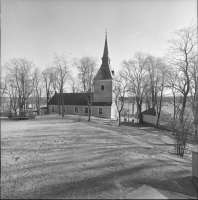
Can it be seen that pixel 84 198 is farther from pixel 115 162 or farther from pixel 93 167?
pixel 115 162

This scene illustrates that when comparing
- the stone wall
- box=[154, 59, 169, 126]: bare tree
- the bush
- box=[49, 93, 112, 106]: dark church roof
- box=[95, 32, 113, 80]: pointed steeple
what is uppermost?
box=[95, 32, 113, 80]: pointed steeple

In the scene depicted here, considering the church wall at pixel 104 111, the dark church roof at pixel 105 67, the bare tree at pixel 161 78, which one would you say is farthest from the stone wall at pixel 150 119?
the dark church roof at pixel 105 67

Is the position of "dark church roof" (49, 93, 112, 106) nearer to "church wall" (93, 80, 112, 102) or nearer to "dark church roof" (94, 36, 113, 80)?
"church wall" (93, 80, 112, 102)

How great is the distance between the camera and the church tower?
28969 mm

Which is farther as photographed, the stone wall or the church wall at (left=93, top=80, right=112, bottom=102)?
the church wall at (left=93, top=80, right=112, bottom=102)

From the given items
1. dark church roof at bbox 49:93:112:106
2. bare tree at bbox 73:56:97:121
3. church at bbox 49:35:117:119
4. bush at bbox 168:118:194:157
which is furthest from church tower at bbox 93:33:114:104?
bush at bbox 168:118:194:157

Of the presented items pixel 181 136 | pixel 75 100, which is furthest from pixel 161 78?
pixel 75 100

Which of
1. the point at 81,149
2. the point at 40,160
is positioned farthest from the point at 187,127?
the point at 40,160

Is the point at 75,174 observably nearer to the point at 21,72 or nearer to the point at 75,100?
the point at 21,72

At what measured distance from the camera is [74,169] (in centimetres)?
424

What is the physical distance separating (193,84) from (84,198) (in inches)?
857

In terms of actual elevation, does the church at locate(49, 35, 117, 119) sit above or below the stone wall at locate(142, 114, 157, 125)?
above

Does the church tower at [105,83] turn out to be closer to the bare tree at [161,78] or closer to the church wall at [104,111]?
the church wall at [104,111]

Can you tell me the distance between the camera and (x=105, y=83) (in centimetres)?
2927
